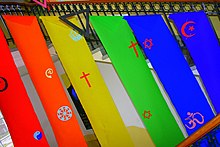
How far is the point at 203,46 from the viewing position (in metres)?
4.30

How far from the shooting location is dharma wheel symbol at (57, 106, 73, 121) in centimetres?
414

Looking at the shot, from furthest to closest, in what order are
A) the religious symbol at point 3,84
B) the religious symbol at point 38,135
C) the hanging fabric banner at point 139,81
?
the hanging fabric banner at point 139,81 → the religious symbol at point 38,135 → the religious symbol at point 3,84

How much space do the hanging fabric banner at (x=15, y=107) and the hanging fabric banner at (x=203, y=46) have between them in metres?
2.51

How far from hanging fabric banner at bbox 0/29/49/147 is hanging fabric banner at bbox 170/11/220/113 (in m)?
2.51

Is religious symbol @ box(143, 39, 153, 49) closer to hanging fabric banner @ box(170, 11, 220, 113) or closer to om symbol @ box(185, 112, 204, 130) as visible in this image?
hanging fabric banner @ box(170, 11, 220, 113)

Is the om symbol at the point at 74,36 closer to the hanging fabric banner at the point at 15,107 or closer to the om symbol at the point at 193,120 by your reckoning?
the hanging fabric banner at the point at 15,107

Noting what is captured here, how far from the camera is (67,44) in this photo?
14.1 ft

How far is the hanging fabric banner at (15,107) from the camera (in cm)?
374

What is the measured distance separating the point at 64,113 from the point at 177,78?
1.85m

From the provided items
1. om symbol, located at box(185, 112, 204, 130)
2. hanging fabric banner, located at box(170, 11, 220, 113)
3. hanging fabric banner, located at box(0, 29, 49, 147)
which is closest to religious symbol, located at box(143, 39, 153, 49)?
hanging fabric banner, located at box(170, 11, 220, 113)

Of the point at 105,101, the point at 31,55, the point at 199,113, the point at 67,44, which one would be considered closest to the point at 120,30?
the point at 67,44

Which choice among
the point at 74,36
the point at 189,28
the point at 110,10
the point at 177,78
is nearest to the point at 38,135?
the point at 74,36

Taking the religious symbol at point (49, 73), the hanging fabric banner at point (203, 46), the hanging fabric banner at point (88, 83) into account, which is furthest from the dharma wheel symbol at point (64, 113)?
the hanging fabric banner at point (203, 46)

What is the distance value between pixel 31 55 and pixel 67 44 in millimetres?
586
